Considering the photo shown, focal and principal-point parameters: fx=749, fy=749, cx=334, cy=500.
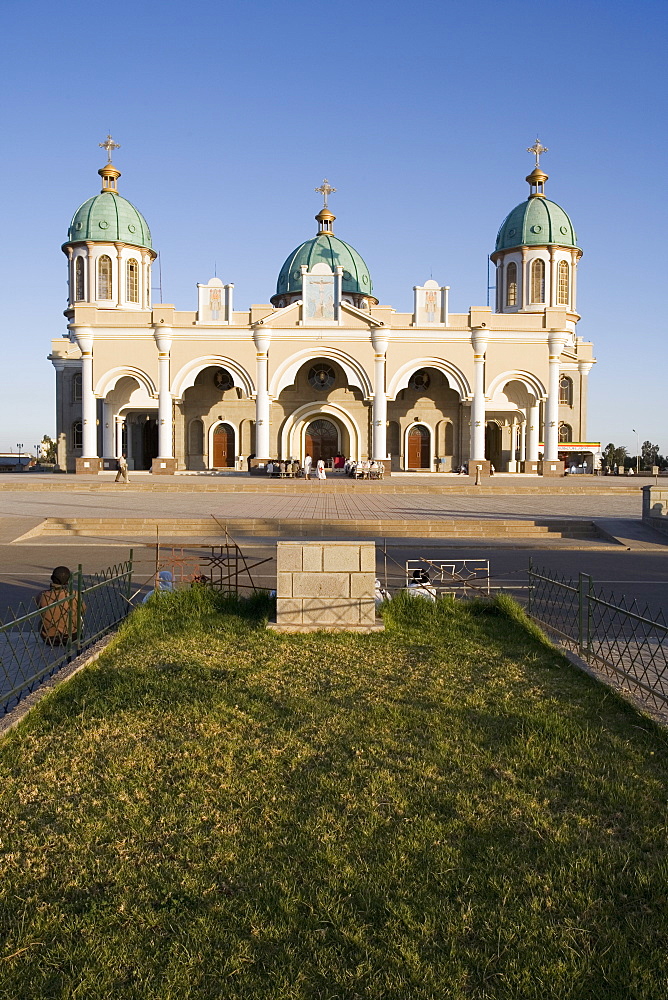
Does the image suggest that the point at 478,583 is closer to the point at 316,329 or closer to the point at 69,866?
the point at 69,866

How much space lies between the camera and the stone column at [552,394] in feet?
124

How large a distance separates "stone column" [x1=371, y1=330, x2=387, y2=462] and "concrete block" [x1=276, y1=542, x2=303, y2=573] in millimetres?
29981

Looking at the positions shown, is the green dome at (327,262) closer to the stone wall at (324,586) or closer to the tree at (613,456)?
the tree at (613,456)

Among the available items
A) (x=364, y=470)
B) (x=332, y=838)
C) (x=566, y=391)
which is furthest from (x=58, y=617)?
(x=566, y=391)

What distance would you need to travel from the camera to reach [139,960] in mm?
2547

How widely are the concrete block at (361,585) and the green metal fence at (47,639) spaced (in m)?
2.41

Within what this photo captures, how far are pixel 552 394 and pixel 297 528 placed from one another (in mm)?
25391

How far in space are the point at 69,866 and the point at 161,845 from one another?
0.38 m

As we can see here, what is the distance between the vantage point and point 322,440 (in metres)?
41.2

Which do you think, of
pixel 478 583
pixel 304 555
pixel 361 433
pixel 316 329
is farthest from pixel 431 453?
pixel 304 555

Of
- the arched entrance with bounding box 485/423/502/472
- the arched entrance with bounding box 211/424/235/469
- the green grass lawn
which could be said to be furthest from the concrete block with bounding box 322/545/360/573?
the arched entrance with bounding box 485/423/502/472

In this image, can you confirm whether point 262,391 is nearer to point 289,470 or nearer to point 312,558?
point 289,470

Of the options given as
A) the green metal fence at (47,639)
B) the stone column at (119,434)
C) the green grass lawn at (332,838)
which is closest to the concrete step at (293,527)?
the green metal fence at (47,639)

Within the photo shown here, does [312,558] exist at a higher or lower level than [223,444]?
lower
